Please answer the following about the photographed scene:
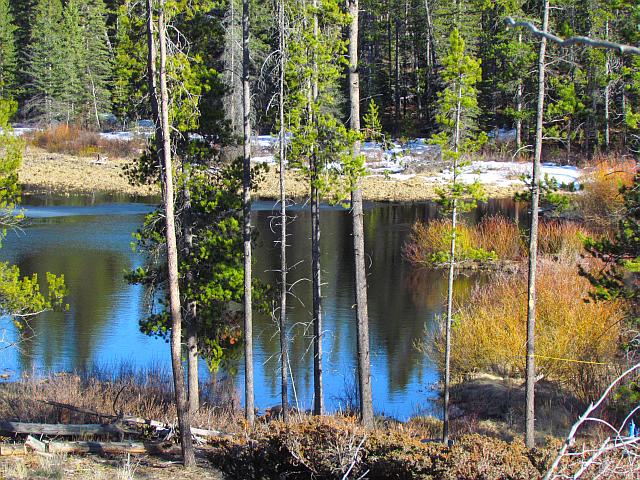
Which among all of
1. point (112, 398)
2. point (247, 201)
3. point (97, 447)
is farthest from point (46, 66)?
point (97, 447)

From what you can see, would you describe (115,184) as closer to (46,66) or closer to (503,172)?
(46,66)

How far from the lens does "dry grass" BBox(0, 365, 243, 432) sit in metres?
13.0

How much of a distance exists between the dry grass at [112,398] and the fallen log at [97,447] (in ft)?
3.76

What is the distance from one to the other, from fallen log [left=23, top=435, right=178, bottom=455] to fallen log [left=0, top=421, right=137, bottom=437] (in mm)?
549

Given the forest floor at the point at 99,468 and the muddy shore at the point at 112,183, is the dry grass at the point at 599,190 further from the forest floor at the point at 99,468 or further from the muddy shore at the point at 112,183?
the forest floor at the point at 99,468

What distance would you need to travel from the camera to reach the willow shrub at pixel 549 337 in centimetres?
1925

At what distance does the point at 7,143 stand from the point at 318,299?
6960 mm

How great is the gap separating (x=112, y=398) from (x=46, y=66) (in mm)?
59687

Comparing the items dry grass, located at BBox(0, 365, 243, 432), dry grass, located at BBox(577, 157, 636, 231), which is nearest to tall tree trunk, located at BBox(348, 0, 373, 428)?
dry grass, located at BBox(0, 365, 243, 432)

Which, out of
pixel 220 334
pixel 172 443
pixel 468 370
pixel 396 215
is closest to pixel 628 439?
pixel 172 443

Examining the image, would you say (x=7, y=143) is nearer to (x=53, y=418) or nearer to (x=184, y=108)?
(x=184, y=108)

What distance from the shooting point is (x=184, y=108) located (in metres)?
12.9

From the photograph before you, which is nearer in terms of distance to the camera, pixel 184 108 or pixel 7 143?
pixel 184 108

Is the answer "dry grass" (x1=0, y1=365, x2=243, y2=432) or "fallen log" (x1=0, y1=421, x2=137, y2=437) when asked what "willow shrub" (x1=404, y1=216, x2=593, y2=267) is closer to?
"dry grass" (x1=0, y1=365, x2=243, y2=432)
